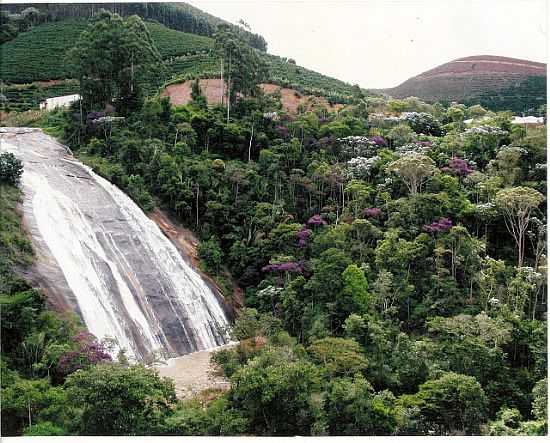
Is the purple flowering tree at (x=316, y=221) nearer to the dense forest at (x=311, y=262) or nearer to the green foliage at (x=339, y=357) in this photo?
the dense forest at (x=311, y=262)

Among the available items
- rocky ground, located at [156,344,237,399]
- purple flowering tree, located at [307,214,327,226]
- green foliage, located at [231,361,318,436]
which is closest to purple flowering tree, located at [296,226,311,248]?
purple flowering tree, located at [307,214,327,226]

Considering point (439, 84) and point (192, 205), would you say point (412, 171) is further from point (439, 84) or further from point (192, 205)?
point (439, 84)

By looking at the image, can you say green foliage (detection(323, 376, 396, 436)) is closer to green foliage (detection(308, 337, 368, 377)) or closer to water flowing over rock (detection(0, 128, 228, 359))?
green foliage (detection(308, 337, 368, 377))

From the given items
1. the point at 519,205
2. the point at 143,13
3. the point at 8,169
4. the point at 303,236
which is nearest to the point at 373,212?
the point at 303,236

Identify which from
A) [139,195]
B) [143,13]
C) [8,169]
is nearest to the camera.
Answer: [8,169]

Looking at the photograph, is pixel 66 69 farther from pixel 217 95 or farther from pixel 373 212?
pixel 373 212

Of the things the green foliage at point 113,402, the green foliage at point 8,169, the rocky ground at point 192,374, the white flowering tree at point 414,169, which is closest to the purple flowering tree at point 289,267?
the rocky ground at point 192,374
